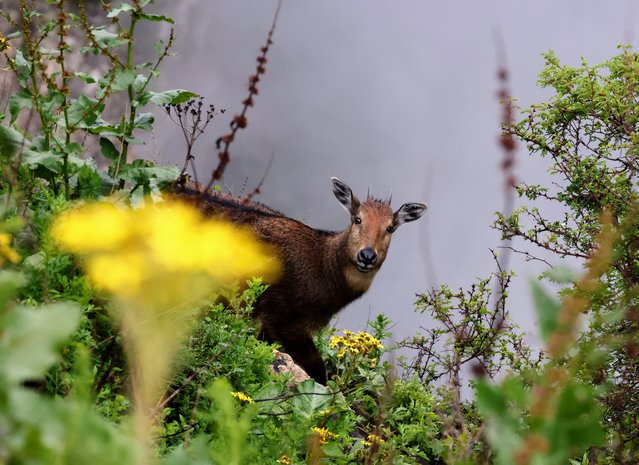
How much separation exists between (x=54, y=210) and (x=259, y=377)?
8.59ft

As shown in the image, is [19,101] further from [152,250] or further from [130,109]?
[152,250]

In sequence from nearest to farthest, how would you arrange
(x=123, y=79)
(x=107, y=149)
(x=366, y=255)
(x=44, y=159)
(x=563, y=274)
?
(x=563, y=274), (x=44, y=159), (x=123, y=79), (x=107, y=149), (x=366, y=255)

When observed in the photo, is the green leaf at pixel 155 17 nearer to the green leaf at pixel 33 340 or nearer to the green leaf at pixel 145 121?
the green leaf at pixel 145 121

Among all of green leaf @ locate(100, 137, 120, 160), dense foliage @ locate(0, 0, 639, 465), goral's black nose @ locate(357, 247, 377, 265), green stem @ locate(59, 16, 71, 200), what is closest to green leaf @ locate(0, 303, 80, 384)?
dense foliage @ locate(0, 0, 639, 465)

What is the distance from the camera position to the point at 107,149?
17.1 ft

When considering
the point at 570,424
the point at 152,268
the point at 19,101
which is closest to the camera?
the point at 570,424

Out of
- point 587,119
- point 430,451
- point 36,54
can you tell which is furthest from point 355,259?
Result: point 36,54

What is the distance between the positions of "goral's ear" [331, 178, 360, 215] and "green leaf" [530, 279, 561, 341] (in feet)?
28.1

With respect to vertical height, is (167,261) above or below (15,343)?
above

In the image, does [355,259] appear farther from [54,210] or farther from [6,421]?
[6,421]

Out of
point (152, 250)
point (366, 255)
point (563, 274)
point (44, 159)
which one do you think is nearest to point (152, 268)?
point (152, 250)

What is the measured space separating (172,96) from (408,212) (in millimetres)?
5064

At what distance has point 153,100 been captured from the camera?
500 centimetres

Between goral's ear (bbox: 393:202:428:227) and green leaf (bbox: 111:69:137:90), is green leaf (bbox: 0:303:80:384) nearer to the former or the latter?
green leaf (bbox: 111:69:137:90)
